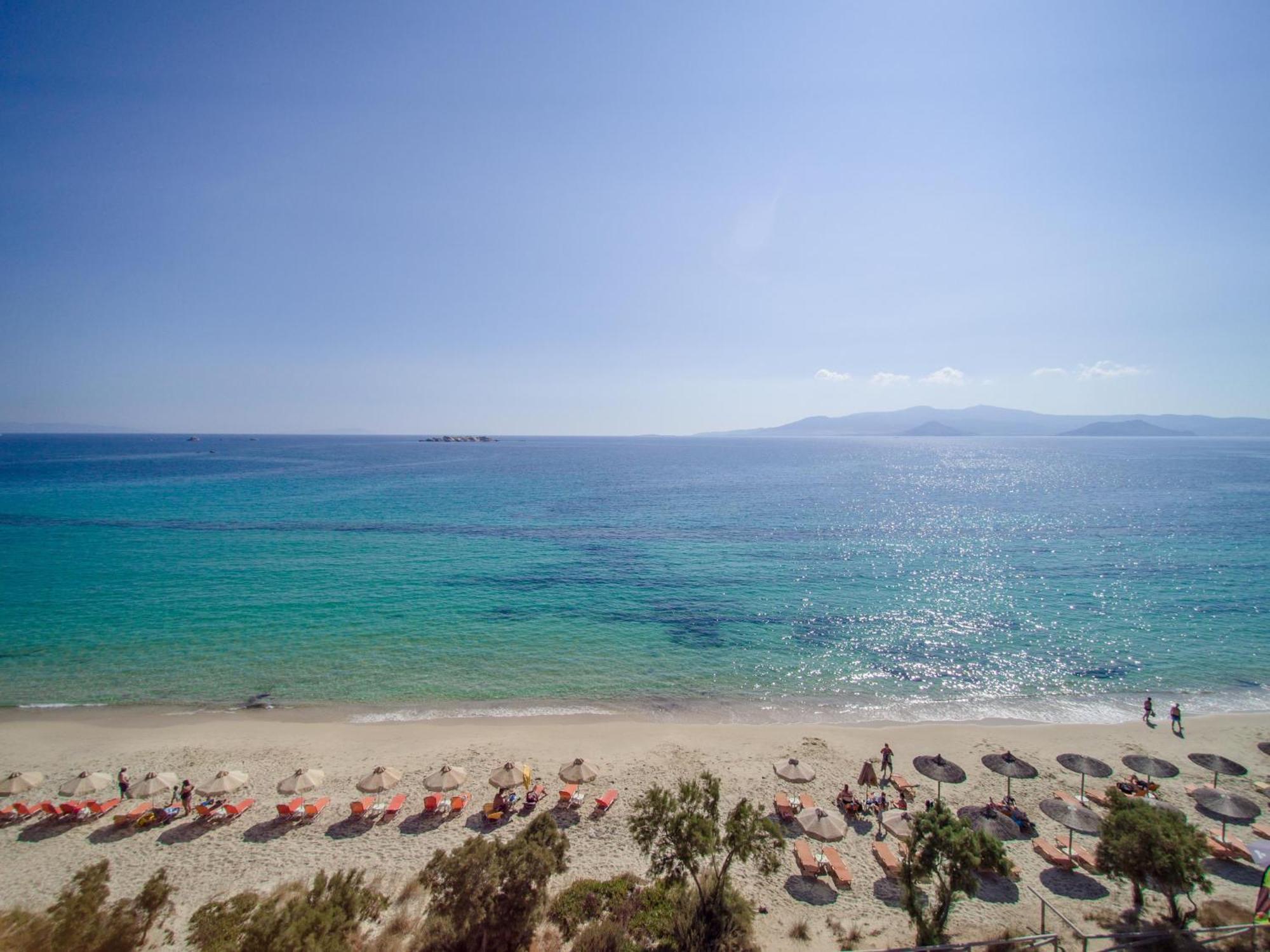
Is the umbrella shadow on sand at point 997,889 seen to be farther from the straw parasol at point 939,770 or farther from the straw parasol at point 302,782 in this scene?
the straw parasol at point 302,782

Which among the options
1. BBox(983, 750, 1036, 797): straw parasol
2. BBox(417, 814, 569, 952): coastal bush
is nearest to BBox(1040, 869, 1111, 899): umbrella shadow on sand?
BBox(983, 750, 1036, 797): straw parasol

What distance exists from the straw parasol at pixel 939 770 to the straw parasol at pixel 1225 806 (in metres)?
6.19

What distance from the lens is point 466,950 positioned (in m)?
12.0

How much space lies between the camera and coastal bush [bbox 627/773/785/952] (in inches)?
470

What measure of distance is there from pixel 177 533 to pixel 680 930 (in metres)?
70.4

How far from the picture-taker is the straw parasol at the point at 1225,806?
15.6 m

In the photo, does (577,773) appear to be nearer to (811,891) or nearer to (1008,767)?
(811,891)

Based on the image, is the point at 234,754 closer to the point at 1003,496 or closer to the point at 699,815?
the point at 699,815

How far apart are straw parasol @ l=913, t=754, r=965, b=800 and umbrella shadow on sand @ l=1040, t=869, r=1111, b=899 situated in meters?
2.98

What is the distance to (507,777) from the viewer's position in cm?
1869

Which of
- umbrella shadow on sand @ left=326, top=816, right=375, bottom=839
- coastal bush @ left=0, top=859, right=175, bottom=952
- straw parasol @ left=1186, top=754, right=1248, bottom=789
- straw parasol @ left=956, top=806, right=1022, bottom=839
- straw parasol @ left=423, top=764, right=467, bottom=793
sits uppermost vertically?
coastal bush @ left=0, top=859, right=175, bottom=952

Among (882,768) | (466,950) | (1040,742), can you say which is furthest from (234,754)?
(1040,742)

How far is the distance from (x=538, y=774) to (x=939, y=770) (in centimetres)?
1403

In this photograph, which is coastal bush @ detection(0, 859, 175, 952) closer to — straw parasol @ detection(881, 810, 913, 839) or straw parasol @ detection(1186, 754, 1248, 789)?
straw parasol @ detection(881, 810, 913, 839)
